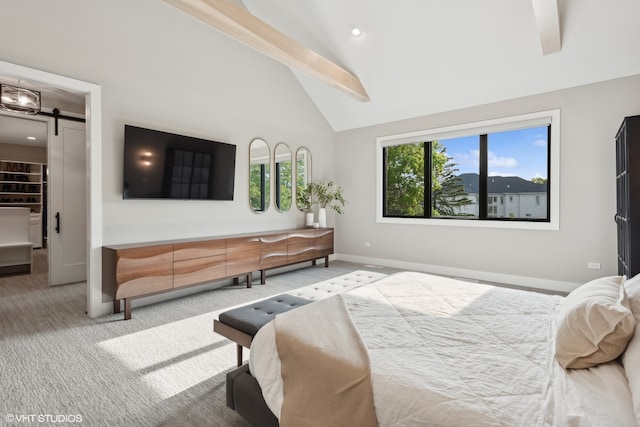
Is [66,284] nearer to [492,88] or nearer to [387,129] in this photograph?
[387,129]

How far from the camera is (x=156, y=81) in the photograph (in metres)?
3.85

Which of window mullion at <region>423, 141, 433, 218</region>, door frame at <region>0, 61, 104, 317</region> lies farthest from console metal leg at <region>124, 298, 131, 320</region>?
window mullion at <region>423, 141, 433, 218</region>

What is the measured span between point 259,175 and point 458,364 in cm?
436

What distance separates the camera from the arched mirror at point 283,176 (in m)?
5.51

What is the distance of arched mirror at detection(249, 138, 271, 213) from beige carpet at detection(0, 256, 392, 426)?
1726 millimetres

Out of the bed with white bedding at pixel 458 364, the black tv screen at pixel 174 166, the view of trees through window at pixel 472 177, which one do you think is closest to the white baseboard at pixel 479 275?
the view of trees through window at pixel 472 177

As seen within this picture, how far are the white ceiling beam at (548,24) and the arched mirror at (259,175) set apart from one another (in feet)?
12.3

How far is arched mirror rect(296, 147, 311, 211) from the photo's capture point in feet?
19.3

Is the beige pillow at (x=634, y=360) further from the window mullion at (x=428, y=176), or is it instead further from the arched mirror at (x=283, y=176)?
the arched mirror at (x=283, y=176)

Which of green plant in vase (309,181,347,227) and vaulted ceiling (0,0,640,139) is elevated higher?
vaulted ceiling (0,0,640,139)

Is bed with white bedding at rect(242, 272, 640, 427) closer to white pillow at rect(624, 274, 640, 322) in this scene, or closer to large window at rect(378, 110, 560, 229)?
white pillow at rect(624, 274, 640, 322)
